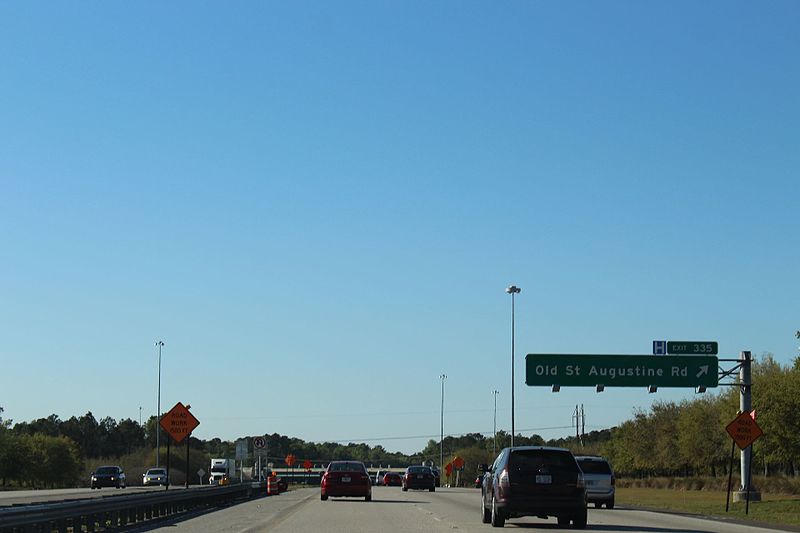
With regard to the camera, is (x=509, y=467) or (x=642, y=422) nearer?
(x=509, y=467)

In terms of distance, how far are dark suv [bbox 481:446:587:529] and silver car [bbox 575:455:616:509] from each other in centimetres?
1321

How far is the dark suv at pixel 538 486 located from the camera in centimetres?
2580

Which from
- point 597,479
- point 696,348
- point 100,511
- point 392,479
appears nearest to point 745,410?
point 696,348

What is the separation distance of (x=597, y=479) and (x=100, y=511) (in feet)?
63.1

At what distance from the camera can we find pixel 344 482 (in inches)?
1703

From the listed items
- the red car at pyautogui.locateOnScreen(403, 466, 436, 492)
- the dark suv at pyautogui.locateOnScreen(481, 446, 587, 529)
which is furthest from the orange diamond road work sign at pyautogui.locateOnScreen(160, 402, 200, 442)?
the red car at pyautogui.locateOnScreen(403, 466, 436, 492)

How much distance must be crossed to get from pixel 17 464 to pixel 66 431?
291 ft

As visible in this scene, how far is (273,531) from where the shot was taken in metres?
24.0

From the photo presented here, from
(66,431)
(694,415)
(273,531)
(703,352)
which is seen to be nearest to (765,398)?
(703,352)

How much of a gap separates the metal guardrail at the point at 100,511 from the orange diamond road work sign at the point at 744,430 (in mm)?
16902

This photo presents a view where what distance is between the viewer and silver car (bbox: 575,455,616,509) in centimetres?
3947

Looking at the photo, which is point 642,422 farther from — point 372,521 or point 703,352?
point 372,521

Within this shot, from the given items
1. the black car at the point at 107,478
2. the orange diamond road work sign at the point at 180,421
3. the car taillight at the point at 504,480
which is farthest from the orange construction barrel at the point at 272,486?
the car taillight at the point at 504,480

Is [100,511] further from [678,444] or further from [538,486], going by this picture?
[678,444]
